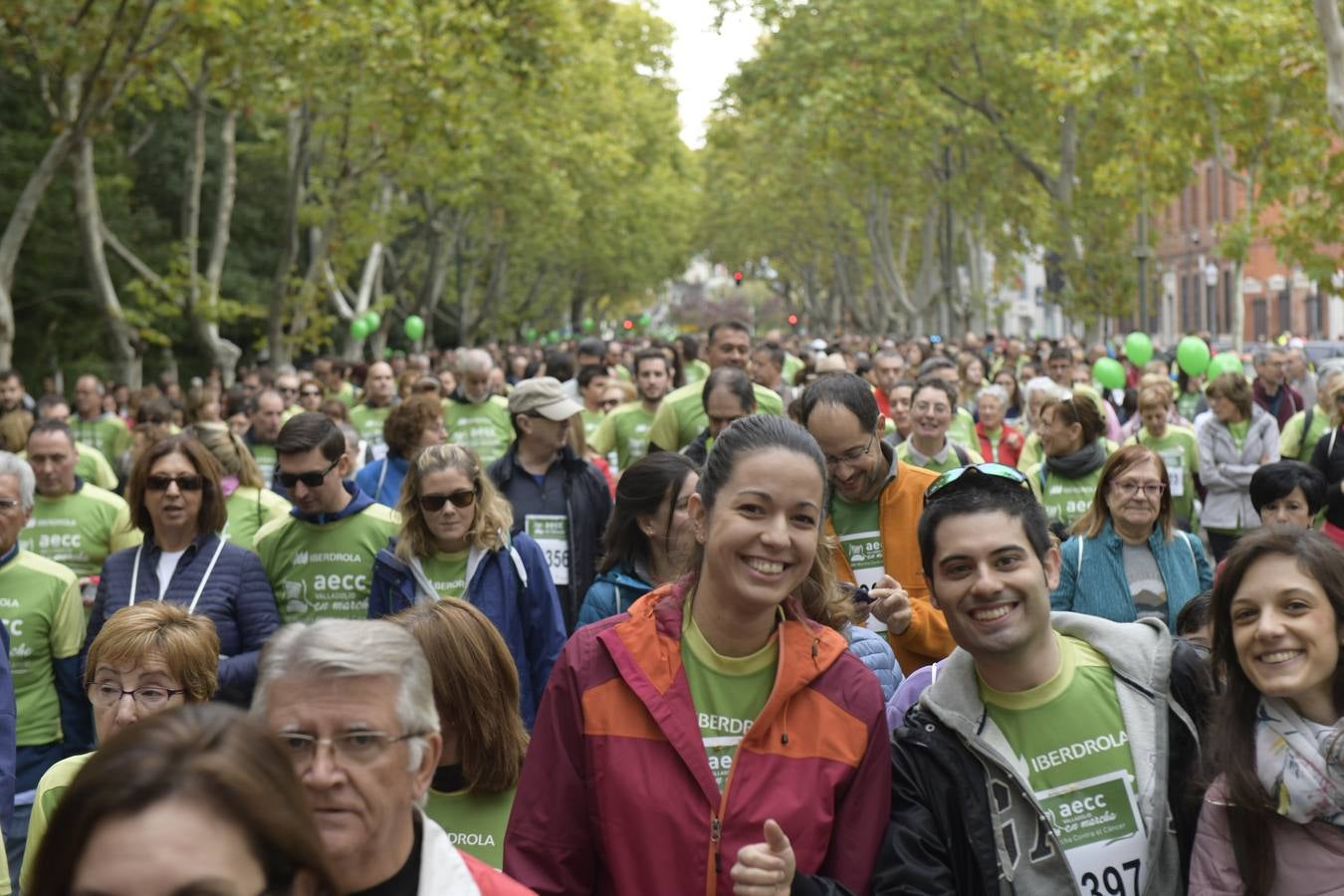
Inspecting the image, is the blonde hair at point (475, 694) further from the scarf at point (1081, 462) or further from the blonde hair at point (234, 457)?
the scarf at point (1081, 462)

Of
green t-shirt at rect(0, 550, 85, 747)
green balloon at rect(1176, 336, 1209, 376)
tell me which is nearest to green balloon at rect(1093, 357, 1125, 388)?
green balloon at rect(1176, 336, 1209, 376)

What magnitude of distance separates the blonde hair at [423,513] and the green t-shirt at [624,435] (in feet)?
16.7

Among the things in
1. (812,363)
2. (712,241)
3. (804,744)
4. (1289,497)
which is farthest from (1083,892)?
(712,241)

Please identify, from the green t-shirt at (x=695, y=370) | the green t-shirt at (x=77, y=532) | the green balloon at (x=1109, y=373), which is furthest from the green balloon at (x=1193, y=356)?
the green t-shirt at (x=77, y=532)

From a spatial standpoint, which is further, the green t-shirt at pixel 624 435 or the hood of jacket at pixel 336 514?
the green t-shirt at pixel 624 435

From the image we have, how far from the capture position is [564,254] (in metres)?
60.0

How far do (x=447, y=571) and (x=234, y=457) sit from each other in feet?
8.07

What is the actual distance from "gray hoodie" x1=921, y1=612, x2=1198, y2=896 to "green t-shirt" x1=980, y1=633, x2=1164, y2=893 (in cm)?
2

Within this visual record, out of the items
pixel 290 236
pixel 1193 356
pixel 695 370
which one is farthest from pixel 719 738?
pixel 290 236

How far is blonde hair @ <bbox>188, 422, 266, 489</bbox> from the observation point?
8570 millimetres

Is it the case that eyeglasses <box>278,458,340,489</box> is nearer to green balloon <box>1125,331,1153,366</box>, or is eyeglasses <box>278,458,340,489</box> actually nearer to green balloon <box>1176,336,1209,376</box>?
green balloon <box>1176,336,1209,376</box>

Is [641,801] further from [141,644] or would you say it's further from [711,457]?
[141,644]

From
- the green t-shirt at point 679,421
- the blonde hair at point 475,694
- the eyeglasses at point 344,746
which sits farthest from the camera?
the green t-shirt at point 679,421

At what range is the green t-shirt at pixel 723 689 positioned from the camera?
3.43 meters
